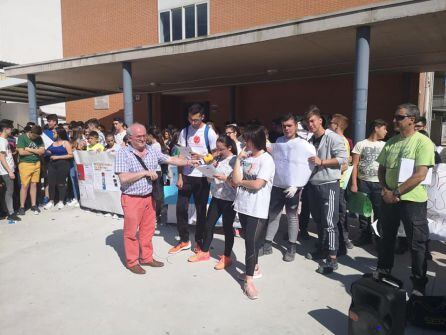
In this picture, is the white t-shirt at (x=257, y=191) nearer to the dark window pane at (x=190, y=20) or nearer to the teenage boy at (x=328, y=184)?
the teenage boy at (x=328, y=184)

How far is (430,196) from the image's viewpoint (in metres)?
4.12

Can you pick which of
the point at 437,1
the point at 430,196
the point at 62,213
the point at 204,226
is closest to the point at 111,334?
the point at 204,226

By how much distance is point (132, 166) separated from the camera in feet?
12.6

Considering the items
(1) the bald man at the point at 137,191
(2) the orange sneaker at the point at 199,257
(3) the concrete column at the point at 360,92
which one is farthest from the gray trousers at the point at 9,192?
(3) the concrete column at the point at 360,92

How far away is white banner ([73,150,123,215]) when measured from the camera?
6.38 meters

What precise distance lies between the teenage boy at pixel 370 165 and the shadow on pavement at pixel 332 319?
6.13ft

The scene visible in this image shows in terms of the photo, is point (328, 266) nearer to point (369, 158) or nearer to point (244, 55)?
point (369, 158)

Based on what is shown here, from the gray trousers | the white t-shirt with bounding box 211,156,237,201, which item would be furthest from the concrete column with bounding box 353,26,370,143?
the gray trousers

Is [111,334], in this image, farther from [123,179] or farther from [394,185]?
[394,185]

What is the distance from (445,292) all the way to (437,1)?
3890mm

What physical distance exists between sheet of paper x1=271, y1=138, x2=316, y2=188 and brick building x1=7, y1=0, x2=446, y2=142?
2.42 metres

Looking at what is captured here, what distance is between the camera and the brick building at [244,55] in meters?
6.06

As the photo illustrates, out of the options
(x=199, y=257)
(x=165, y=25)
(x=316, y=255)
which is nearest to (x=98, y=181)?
(x=199, y=257)

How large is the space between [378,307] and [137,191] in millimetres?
2676
